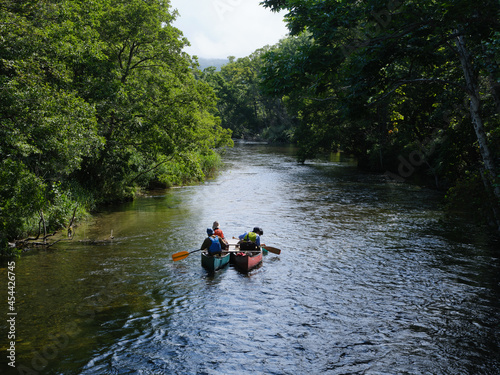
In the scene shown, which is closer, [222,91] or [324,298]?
[324,298]

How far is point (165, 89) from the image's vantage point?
65.7ft

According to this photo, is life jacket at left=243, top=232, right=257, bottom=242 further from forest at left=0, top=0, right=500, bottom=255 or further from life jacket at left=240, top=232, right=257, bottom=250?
forest at left=0, top=0, right=500, bottom=255

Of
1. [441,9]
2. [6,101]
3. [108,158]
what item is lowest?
[108,158]

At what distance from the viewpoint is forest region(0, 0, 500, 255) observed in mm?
9188

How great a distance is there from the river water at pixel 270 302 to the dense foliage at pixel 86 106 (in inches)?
83.7

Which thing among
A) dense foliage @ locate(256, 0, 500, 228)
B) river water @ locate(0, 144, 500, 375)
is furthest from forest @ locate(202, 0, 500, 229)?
river water @ locate(0, 144, 500, 375)

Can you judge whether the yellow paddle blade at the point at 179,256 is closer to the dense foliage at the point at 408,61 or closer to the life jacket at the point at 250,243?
the life jacket at the point at 250,243

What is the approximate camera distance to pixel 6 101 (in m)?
10.4

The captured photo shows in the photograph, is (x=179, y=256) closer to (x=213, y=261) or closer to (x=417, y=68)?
(x=213, y=261)

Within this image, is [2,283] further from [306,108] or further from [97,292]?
[306,108]

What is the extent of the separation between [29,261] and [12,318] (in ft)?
12.4

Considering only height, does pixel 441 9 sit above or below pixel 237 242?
above

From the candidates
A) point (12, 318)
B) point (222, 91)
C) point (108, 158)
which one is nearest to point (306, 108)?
point (108, 158)

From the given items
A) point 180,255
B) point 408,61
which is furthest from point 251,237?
point 408,61
